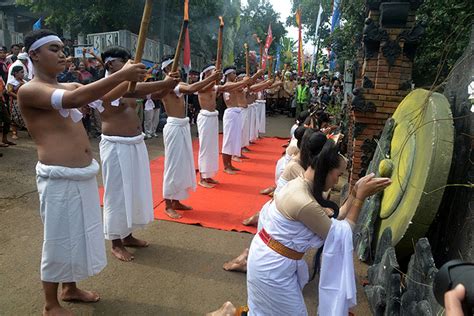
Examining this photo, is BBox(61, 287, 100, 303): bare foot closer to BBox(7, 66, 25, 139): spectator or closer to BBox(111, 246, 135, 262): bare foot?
BBox(111, 246, 135, 262): bare foot

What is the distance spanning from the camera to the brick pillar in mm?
4293

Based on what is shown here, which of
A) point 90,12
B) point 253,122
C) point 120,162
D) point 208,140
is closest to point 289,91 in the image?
point 253,122

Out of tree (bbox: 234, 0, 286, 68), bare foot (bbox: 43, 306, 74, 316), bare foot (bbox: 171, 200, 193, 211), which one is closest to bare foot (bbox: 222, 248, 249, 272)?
bare foot (bbox: 43, 306, 74, 316)

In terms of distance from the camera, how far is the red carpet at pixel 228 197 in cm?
461

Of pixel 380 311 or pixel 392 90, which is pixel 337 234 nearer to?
pixel 380 311

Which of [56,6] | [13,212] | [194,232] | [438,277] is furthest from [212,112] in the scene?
[56,6]

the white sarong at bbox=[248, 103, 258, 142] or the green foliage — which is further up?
the green foliage

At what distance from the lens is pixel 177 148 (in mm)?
4633

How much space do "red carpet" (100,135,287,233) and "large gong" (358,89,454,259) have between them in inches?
61.8

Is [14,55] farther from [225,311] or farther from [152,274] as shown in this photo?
[225,311]

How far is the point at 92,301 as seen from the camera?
291 cm

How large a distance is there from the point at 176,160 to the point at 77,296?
2.05 metres

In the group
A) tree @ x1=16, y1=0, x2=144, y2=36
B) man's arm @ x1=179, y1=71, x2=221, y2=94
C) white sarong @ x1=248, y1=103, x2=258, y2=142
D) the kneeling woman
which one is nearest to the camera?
the kneeling woman

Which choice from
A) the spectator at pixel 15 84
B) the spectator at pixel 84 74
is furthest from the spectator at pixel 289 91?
the spectator at pixel 15 84
